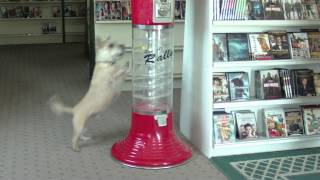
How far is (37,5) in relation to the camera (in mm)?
8430

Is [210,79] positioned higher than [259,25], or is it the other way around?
[259,25]

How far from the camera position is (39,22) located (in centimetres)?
848

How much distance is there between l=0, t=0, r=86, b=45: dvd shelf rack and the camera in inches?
327

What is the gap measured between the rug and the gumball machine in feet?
1.01

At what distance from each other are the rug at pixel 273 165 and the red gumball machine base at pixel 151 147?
0.28 metres

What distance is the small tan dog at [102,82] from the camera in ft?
10.5

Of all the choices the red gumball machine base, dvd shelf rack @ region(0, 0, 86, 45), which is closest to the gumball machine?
the red gumball machine base

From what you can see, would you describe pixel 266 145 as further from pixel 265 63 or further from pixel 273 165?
pixel 265 63

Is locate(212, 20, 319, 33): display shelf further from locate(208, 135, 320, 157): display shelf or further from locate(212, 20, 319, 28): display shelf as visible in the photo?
locate(208, 135, 320, 157): display shelf

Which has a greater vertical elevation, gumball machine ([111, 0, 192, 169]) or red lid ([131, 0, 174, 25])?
red lid ([131, 0, 174, 25])

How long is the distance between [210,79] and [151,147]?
0.61 metres

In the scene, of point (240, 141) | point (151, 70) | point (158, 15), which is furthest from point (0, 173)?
point (240, 141)

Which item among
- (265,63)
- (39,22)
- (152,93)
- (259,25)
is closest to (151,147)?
(152,93)

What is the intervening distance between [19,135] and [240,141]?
1.73 m
